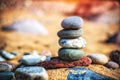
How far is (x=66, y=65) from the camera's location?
19.8 feet

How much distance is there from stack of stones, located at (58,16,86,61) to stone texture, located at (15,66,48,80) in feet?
2.05

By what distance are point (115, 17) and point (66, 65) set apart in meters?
7.58

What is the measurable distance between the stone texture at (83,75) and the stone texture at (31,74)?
1.77 feet

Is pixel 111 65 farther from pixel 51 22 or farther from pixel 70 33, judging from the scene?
pixel 51 22

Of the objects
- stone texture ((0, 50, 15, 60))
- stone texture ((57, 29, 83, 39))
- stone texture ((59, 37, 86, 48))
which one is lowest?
stone texture ((0, 50, 15, 60))

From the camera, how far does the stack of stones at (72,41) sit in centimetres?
607

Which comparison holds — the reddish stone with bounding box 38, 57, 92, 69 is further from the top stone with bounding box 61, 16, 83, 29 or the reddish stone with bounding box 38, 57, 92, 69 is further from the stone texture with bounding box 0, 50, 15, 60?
the stone texture with bounding box 0, 50, 15, 60

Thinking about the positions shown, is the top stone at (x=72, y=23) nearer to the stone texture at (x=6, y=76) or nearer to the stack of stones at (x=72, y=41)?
the stack of stones at (x=72, y=41)

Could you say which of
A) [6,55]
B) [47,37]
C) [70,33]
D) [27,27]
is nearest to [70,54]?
[70,33]

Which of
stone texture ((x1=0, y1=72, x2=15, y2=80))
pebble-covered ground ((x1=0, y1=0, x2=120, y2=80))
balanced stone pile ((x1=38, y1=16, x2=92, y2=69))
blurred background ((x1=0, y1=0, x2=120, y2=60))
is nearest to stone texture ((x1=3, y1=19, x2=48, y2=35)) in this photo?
blurred background ((x1=0, y1=0, x2=120, y2=60))

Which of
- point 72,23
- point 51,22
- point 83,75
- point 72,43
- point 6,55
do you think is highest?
point 51,22

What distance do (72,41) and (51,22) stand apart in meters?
6.51

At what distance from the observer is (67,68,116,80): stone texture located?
580 centimetres

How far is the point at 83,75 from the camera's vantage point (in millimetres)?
5836
